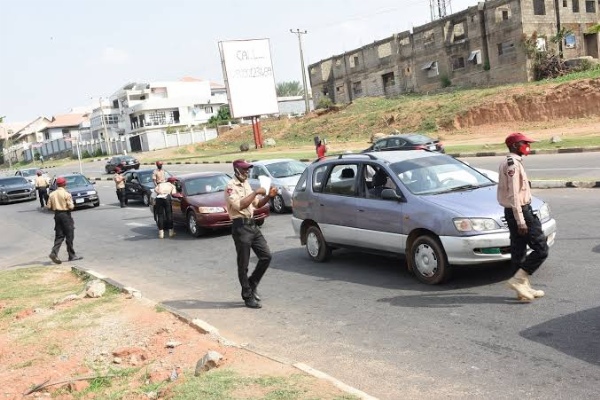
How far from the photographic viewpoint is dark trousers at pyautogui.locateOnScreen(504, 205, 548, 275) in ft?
22.1

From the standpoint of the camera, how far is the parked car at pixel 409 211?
25.1 ft

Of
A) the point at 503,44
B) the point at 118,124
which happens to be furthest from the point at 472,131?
the point at 118,124

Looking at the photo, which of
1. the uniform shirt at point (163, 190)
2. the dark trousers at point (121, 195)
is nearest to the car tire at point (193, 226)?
the uniform shirt at point (163, 190)

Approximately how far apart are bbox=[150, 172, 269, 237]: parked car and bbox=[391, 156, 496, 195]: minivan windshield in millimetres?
5511

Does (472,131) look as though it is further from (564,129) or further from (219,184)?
(219,184)

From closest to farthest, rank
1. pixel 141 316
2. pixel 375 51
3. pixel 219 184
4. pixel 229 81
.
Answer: pixel 141 316 → pixel 219 184 → pixel 229 81 → pixel 375 51

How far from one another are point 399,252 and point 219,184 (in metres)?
8.80

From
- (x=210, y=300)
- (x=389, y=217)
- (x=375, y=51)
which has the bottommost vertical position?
(x=210, y=300)

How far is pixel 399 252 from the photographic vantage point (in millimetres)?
8609

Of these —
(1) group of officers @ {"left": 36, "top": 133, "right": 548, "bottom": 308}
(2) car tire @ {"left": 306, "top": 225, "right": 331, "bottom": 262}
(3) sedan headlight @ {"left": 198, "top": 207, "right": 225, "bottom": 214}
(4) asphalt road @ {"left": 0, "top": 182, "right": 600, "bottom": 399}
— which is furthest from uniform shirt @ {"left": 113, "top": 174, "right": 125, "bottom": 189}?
(1) group of officers @ {"left": 36, "top": 133, "right": 548, "bottom": 308}

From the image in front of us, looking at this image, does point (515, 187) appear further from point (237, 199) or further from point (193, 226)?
point (193, 226)

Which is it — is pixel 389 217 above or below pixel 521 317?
above

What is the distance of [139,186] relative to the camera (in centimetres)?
2423

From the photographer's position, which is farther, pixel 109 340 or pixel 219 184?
pixel 219 184
